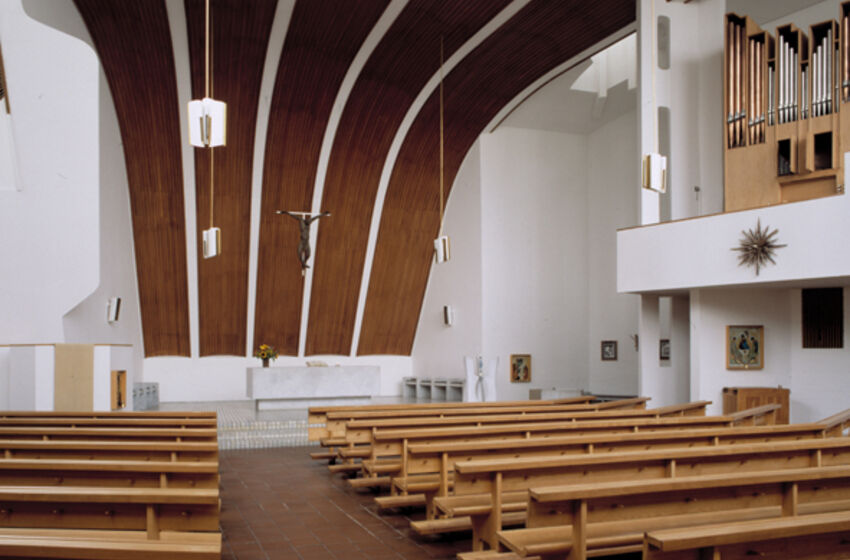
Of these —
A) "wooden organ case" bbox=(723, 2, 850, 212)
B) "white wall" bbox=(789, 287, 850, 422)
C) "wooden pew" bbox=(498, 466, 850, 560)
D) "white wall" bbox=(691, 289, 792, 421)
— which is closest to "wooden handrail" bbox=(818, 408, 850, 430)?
"wooden pew" bbox=(498, 466, 850, 560)

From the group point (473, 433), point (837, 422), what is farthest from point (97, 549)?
point (837, 422)

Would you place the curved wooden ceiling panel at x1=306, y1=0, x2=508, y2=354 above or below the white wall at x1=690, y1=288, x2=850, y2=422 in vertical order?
above

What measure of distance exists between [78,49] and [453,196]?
8.03m

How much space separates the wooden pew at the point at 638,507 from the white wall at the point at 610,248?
10.5 m

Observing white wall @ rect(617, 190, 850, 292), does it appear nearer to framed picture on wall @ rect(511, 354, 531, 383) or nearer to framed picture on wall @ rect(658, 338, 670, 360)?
framed picture on wall @ rect(658, 338, 670, 360)

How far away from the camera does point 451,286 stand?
48.2 ft

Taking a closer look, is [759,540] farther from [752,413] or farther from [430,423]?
[752,413]

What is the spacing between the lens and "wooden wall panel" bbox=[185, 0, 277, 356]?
424 inches

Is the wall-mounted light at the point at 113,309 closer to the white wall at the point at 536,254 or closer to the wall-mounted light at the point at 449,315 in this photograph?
the wall-mounted light at the point at 449,315

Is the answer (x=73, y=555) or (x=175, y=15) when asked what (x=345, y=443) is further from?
(x=175, y=15)

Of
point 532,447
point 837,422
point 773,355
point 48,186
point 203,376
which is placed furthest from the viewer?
point 203,376

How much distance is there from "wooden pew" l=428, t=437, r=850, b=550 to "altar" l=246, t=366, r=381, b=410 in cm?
828

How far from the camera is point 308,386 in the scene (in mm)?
12117

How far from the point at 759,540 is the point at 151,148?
38.5 ft
